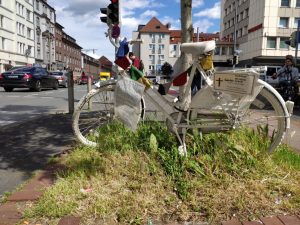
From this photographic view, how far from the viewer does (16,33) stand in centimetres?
5762

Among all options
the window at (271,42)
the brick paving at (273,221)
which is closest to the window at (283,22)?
the window at (271,42)

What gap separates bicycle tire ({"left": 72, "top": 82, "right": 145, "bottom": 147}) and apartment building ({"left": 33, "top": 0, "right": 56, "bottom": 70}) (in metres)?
65.8

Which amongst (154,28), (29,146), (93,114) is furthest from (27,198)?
(154,28)

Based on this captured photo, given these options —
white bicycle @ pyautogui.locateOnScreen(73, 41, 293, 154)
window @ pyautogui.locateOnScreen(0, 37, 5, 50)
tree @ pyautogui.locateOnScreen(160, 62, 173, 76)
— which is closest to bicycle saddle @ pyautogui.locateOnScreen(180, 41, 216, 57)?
white bicycle @ pyautogui.locateOnScreen(73, 41, 293, 154)

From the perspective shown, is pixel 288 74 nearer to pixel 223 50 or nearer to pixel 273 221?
pixel 273 221

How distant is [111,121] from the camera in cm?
448

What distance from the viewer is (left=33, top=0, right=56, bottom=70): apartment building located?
68.6 meters

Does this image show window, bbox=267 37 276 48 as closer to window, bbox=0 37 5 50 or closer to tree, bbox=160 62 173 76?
window, bbox=0 37 5 50

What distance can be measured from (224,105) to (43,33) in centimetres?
7389

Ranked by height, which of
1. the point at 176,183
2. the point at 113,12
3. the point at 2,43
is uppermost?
the point at 2,43

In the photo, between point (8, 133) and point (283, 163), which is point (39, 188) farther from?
point (8, 133)

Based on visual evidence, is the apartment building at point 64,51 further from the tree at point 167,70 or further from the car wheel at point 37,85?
the tree at point 167,70

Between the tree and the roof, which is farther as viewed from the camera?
the roof

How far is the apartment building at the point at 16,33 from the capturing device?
53062 mm
